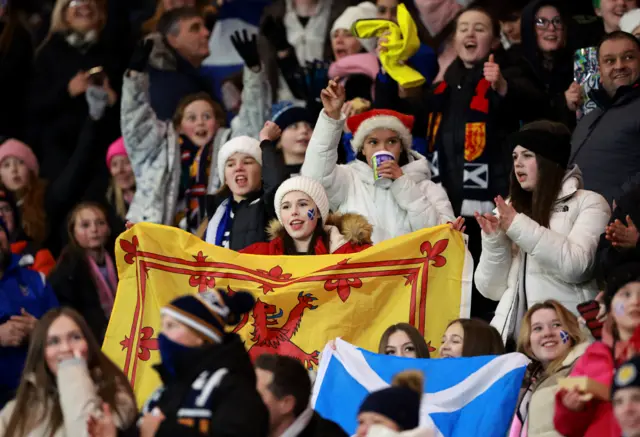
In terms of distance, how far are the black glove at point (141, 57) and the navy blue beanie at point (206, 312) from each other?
5870 millimetres

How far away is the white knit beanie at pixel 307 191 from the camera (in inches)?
399

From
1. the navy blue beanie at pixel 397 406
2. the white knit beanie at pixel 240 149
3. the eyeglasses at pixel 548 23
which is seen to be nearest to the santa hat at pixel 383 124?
the white knit beanie at pixel 240 149

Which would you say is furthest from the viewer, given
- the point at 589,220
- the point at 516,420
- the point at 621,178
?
the point at 621,178

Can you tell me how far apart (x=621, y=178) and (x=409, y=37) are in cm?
215

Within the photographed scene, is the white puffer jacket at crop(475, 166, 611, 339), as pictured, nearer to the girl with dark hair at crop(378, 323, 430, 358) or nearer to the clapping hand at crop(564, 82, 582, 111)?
the girl with dark hair at crop(378, 323, 430, 358)

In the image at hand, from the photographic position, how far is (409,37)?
11.8 metres

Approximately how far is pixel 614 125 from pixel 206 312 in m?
4.30

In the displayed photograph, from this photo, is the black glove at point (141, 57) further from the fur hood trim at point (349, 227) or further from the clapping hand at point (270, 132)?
the fur hood trim at point (349, 227)

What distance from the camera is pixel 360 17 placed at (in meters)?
12.9

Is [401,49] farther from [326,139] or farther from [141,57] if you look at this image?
[141,57]

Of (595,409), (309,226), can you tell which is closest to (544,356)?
(595,409)

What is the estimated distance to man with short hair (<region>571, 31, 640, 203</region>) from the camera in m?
10.5

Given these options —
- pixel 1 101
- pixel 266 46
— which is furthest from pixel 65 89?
pixel 266 46

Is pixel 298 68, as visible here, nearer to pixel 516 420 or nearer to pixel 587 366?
pixel 516 420
